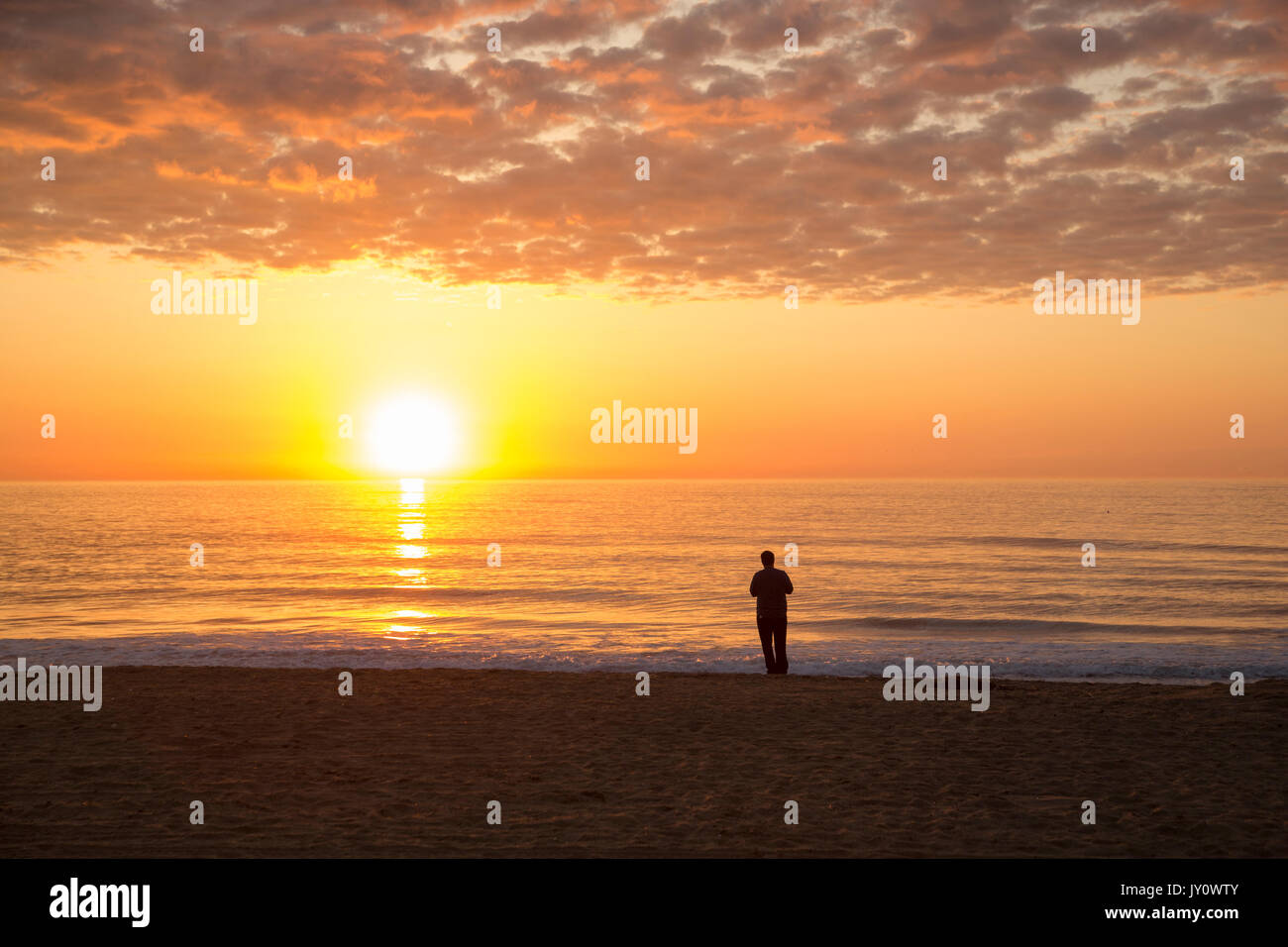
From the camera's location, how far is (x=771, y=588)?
685 inches

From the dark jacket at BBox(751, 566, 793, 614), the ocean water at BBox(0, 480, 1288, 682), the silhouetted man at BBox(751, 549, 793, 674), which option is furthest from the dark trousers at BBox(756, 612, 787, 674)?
the ocean water at BBox(0, 480, 1288, 682)

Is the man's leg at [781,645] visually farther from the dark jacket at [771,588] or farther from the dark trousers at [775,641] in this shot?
the dark jacket at [771,588]

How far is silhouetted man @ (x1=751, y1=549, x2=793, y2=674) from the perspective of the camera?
17406 millimetres

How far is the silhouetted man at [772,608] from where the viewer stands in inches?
685

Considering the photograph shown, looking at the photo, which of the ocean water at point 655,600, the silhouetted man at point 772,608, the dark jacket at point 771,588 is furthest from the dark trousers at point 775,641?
the ocean water at point 655,600

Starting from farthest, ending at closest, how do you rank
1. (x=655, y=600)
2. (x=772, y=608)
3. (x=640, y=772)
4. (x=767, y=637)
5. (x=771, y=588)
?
1. (x=655, y=600)
2. (x=767, y=637)
3. (x=772, y=608)
4. (x=771, y=588)
5. (x=640, y=772)

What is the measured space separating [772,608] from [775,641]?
3.14ft

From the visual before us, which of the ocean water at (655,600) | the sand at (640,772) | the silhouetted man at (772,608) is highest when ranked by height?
the silhouetted man at (772,608)

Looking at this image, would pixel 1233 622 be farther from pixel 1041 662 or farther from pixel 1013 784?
pixel 1013 784

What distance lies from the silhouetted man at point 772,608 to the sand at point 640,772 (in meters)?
1.81

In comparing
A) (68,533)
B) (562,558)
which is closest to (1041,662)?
(562,558)

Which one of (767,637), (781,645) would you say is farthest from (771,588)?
(781,645)

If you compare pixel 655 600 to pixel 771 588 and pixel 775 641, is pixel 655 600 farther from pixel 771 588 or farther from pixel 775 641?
pixel 771 588

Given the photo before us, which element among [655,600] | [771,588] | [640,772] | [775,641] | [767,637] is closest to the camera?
[640,772]
